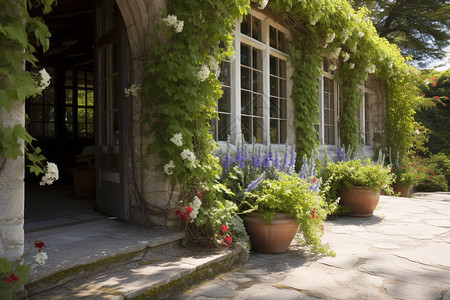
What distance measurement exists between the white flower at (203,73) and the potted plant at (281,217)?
120 centimetres

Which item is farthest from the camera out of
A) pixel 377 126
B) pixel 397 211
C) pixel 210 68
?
pixel 377 126

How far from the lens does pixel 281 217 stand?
359 cm

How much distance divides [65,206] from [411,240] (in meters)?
4.30

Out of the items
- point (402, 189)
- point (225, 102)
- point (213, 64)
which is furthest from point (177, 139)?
point (402, 189)

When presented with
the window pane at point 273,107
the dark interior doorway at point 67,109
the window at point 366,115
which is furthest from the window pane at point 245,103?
the window at point 366,115

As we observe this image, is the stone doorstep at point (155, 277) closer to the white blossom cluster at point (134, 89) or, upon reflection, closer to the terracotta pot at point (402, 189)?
the white blossom cluster at point (134, 89)

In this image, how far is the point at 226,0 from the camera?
11.6 feet

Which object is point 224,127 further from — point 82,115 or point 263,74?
point 82,115

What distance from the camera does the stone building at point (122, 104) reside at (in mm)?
3459

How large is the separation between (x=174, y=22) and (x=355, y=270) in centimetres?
266

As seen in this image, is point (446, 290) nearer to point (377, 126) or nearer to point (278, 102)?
point (278, 102)

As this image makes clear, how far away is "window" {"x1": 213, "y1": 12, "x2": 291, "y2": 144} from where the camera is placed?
15.9 feet

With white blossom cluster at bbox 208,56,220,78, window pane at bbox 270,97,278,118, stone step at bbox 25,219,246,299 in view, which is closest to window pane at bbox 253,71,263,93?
window pane at bbox 270,97,278,118

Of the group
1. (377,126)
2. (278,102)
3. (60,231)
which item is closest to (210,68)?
(60,231)
